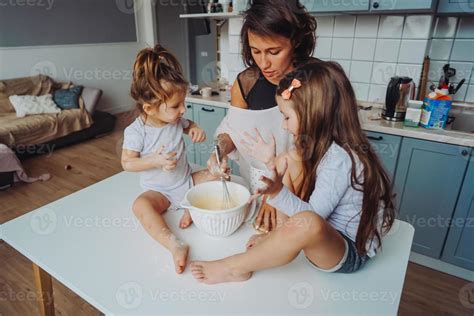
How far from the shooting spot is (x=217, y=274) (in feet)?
2.45

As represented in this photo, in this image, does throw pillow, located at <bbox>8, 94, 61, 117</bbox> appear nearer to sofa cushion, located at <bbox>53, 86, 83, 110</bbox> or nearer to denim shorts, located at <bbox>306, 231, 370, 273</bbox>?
sofa cushion, located at <bbox>53, 86, 83, 110</bbox>

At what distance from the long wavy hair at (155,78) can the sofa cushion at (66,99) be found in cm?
325

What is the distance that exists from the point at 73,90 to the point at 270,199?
12.5ft

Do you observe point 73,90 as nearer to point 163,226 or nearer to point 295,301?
point 163,226

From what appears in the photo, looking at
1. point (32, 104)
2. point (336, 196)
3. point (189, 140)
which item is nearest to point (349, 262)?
point (336, 196)

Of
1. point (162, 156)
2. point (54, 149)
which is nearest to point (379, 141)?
point (162, 156)

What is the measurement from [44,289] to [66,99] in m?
3.27

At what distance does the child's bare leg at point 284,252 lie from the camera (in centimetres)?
73

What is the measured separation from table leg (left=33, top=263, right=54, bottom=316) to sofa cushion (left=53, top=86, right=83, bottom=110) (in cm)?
314

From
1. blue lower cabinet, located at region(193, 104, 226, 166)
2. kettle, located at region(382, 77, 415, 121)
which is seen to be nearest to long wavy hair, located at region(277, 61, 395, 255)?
kettle, located at region(382, 77, 415, 121)

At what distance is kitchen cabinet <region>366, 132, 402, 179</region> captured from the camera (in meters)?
1.69

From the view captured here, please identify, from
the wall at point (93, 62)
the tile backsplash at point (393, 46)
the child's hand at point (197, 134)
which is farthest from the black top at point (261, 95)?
the wall at point (93, 62)

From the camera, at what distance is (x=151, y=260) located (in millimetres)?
823

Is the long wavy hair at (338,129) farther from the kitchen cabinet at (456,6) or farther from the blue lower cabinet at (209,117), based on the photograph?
the blue lower cabinet at (209,117)
